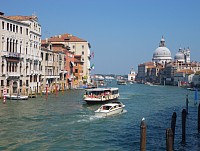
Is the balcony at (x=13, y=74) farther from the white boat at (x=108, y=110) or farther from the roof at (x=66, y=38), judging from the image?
the roof at (x=66, y=38)

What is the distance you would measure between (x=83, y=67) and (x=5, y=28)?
118 ft

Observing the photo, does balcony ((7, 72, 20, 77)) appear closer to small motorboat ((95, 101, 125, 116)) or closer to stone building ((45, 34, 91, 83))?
small motorboat ((95, 101, 125, 116))

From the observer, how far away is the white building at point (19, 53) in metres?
31.7

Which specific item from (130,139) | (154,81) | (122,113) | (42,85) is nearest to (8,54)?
(42,85)

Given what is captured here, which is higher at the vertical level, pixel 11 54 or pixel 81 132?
pixel 11 54

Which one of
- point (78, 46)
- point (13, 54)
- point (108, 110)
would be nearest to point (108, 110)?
point (108, 110)

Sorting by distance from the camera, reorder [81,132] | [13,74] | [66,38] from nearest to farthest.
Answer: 1. [81,132]
2. [13,74]
3. [66,38]

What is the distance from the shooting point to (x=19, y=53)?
34.1m

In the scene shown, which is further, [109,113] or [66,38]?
[66,38]

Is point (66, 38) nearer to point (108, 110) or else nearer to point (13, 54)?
point (13, 54)

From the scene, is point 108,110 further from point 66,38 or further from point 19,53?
point 66,38

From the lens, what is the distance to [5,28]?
Result: 31.8 meters

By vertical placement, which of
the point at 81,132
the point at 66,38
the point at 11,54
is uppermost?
the point at 66,38

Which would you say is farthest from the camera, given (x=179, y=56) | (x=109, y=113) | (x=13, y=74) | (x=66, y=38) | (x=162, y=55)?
(x=162, y=55)
